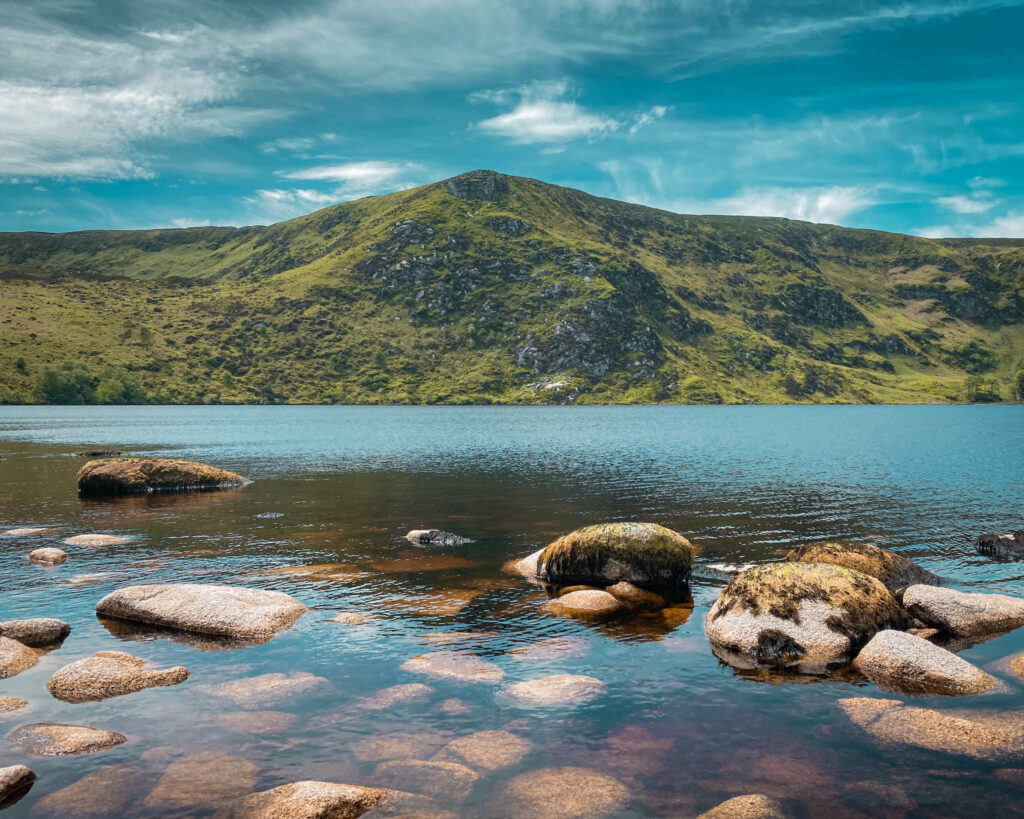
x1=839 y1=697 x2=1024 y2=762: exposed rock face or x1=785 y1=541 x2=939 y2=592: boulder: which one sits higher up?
x1=785 y1=541 x2=939 y2=592: boulder

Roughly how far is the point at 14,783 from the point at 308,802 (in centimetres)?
573

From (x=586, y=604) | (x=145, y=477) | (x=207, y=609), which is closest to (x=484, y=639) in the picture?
(x=586, y=604)

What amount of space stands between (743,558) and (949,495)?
30358mm

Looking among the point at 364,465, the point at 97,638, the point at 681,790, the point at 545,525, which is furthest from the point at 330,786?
the point at 364,465

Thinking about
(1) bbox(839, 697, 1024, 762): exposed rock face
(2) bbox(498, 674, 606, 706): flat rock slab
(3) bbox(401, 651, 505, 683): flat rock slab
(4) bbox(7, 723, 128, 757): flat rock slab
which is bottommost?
(3) bbox(401, 651, 505, 683): flat rock slab

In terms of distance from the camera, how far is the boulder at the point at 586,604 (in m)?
25.0

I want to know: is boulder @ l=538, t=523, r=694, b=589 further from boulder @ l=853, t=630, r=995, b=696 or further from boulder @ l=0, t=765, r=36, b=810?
boulder @ l=0, t=765, r=36, b=810

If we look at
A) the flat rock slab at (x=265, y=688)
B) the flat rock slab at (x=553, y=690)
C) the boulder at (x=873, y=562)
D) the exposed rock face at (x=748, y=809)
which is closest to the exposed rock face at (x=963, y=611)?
the boulder at (x=873, y=562)

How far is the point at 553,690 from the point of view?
17688mm

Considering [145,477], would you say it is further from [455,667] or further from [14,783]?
[14,783]

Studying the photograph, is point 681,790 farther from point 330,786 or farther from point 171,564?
point 171,564

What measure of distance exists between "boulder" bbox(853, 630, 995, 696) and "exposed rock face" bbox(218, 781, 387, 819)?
1413cm

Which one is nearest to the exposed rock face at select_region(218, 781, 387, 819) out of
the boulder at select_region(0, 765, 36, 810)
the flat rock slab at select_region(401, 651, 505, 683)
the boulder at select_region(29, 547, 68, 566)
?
the boulder at select_region(0, 765, 36, 810)

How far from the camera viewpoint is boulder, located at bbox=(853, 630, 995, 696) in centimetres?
1800
